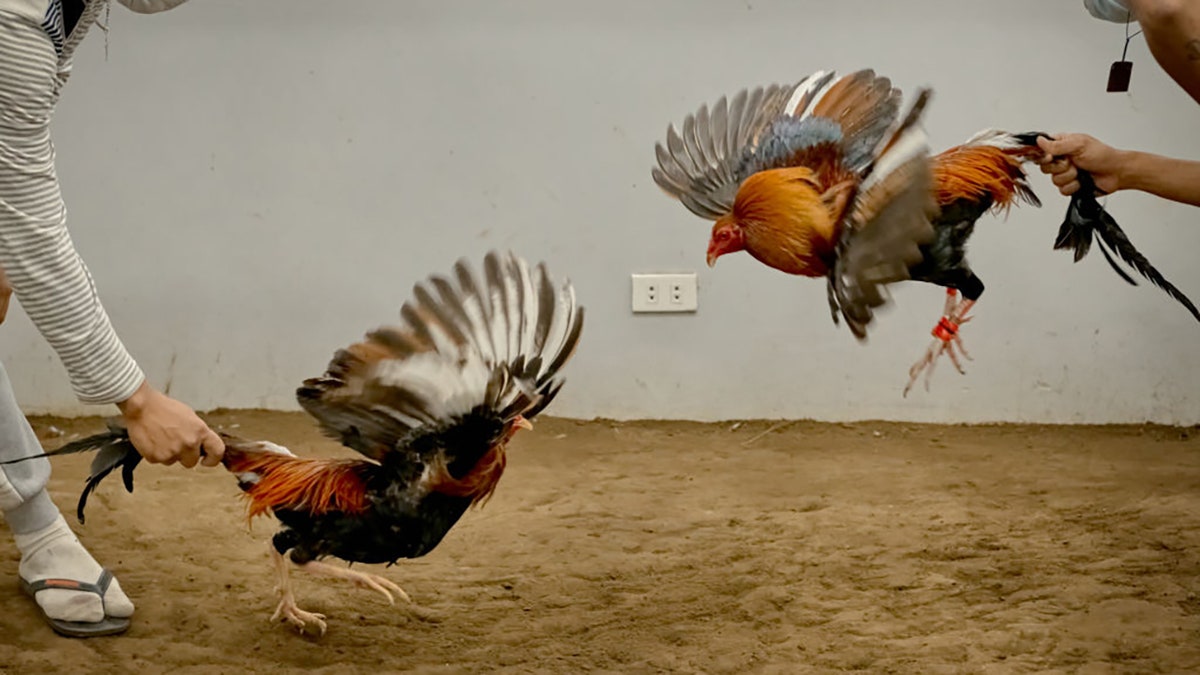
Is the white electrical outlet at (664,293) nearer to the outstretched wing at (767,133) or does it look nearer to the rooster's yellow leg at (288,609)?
the outstretched wing at (767,133)

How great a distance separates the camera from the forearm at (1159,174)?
2.49 metres

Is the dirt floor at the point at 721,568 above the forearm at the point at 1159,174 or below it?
below

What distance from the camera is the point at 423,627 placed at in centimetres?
299

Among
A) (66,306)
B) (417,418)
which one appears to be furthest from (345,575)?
(66,306)

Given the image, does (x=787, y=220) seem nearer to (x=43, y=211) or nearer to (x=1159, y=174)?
(x=1159, y=174)

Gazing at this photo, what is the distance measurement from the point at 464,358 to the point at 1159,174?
151 cm

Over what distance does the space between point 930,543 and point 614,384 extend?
1615 mm

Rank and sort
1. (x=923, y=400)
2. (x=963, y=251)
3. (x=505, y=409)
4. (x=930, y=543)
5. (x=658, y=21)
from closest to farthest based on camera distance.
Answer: (x=505, y=409) → (x=963, y=251) → (x=930, y=543) → (x=658, y=21) → (x=923, y=400)

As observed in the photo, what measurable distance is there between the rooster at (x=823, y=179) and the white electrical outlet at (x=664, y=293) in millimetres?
1864

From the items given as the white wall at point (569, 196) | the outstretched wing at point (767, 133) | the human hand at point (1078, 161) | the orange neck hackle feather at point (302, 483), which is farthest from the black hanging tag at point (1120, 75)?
the white wall at point (569, 196)

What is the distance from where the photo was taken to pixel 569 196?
15.0ft

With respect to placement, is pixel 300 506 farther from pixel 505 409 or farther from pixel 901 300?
pixel 901 300

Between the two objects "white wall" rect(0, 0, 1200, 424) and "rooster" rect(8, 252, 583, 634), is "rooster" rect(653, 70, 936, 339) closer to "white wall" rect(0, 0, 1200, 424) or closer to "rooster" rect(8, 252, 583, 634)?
"rooster" rect(8, 252, 583, 634)

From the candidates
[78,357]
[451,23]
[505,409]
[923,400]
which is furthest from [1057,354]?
[78,357]
